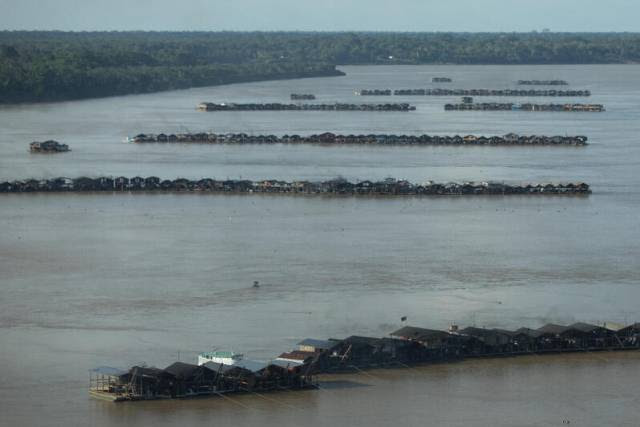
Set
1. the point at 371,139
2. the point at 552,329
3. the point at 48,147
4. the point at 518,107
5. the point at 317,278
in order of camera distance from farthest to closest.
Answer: the point at 518,107
the point at 371,139
the point at 48,147
the point at 317,278
the point at 552,329

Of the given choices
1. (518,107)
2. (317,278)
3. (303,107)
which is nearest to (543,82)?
(518,107)

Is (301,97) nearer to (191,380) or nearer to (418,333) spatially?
→ (418,333)

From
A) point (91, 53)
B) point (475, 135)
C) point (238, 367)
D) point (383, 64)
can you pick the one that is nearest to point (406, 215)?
point (238, 367)

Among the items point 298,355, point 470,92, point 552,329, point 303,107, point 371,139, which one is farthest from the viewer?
point 470,92

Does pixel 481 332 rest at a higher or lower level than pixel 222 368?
higher

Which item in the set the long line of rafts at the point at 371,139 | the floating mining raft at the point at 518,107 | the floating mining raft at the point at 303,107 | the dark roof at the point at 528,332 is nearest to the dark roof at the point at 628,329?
the dark roof at the point at 528,332

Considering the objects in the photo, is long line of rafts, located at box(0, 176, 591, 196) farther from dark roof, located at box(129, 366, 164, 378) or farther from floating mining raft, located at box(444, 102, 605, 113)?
floating mining raft, located at box(444, 102, 605, 113)

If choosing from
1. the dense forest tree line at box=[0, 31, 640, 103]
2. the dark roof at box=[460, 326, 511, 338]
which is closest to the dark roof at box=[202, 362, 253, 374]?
the dark roof at box=[460, 326, 511, 338]

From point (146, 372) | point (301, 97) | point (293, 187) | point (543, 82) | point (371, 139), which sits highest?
point (543, 82)
